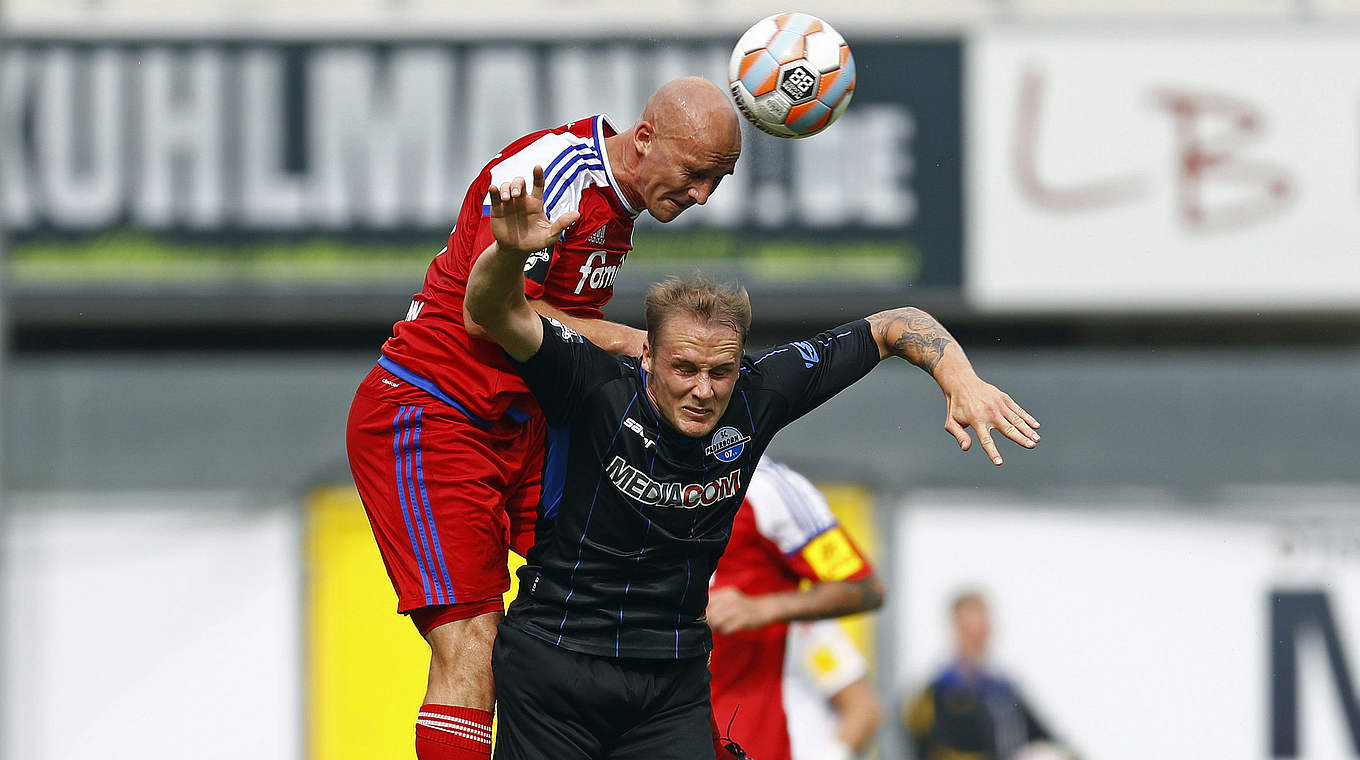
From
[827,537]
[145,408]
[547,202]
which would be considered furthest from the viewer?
[145,408]

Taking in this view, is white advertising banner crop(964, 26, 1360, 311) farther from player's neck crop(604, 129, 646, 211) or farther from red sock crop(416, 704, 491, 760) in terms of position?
red sock crop(416, 704, 491, 760)

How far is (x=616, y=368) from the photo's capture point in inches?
193

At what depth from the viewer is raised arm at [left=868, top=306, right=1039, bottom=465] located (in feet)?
15.7

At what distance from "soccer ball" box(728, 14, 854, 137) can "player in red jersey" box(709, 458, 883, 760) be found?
187 centimetres

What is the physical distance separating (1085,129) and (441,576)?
8.84 m

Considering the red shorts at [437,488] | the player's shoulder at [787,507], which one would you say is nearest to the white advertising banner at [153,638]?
the player's shoulder at [787,507]

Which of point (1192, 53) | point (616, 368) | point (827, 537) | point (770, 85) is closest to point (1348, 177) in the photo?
point (1192, 53)

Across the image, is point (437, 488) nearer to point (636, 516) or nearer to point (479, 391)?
point (479, 391)

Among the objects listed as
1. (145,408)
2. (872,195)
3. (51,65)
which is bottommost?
(145,408)

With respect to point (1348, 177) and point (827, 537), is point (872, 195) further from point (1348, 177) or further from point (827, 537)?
point (827, 537)

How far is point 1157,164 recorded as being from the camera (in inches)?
508

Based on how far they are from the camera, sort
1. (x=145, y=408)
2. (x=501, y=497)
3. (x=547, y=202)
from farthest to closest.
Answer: (x=145, y=408) → (x=501, y=497) → (x=547, y=202)

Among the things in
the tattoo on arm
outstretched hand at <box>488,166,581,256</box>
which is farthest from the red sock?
the tattoo on arm

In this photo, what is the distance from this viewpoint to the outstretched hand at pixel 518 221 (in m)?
4.43
